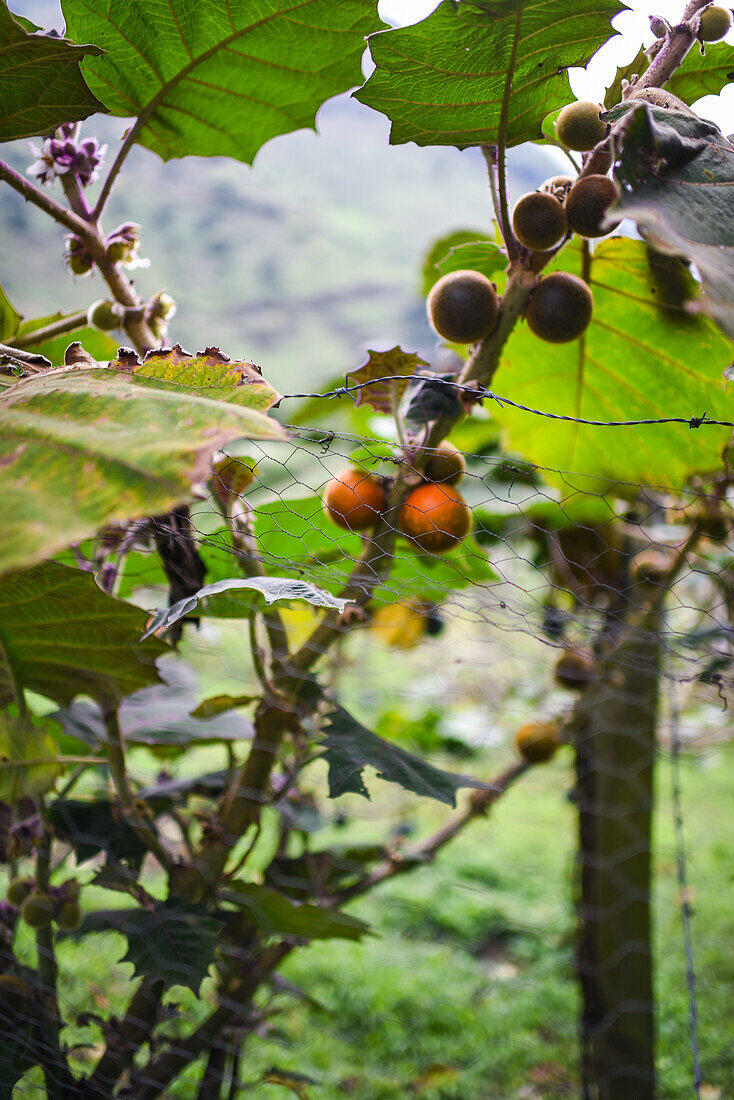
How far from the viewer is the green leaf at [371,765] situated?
0.48m

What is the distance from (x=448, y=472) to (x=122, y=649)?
258 mm

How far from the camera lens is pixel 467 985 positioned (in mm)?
1280

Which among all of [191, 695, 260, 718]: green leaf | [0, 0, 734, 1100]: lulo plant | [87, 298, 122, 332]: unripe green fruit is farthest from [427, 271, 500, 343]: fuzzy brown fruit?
[191, 695, 260, 718]: green leaf

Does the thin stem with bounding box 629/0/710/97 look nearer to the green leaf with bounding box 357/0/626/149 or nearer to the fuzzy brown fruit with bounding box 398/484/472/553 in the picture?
the green leaf with bounding box 357/0/626/149

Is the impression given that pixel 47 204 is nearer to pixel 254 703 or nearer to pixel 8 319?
pixel 8 319

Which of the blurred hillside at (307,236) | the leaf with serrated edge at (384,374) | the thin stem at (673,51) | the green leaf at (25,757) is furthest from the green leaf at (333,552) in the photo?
the blurred hillside at (307,236)

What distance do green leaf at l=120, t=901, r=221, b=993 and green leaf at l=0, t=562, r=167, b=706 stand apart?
160 millimetres

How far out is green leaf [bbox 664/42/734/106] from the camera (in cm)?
47

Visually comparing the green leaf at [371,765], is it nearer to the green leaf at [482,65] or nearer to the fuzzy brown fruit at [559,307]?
the fuzzy brown fruit at [559,307]

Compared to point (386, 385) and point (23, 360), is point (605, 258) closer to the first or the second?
point (386, 385)

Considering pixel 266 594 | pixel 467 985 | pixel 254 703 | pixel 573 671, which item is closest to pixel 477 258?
pixel 266 594

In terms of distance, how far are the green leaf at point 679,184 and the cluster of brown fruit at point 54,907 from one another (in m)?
0.60

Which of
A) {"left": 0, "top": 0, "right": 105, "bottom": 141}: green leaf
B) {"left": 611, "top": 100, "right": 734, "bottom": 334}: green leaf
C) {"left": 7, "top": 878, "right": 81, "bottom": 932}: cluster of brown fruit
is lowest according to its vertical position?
{"left": 7, "top": 878, "right": 81, "bottom": 932}: cluster of brown fruit

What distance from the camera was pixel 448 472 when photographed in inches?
20.5
